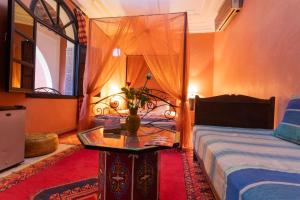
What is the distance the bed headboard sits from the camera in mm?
2473

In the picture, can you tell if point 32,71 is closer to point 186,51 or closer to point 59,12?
point 59,12

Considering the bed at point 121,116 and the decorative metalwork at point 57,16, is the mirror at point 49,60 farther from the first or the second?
the bed at point 121,116

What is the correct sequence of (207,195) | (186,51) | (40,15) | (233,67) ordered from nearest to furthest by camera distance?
(207,195) → (186,51) → (40,15) → (233,67)

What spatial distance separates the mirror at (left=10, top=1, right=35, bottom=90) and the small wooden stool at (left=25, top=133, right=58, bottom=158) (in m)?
0.67

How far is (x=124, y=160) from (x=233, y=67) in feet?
10.5

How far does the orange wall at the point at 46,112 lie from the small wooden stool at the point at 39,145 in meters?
0.53

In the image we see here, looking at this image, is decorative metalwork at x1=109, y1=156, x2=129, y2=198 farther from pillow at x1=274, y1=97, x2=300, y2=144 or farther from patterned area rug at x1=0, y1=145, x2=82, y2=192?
pillow at x1=274, y1=97, x2=300, y2=144

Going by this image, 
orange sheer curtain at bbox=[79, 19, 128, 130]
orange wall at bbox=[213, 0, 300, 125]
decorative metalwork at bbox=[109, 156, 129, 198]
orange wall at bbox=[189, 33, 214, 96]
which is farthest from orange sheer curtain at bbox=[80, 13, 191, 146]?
orange wall at bbox=[189, 33, 214, 96]

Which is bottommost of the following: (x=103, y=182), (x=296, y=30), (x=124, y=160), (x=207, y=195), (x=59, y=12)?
(x=207, y=195)

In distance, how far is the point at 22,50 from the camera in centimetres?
261

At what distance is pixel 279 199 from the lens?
712 millimetres

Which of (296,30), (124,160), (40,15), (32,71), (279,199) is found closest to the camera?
(279,199)

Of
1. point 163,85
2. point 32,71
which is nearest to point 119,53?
point 163,85

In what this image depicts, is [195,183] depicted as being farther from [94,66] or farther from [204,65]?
[204,65]
